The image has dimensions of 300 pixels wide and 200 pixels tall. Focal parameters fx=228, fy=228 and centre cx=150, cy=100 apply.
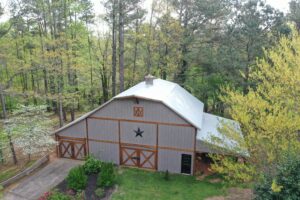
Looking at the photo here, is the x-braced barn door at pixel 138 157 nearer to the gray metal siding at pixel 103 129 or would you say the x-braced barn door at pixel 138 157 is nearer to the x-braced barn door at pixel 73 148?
the gray metal siding at pixel 103 129

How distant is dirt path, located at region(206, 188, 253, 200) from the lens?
11250 millimetres

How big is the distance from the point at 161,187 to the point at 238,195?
393cm

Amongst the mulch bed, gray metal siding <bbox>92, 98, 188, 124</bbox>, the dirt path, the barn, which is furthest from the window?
the dirt path

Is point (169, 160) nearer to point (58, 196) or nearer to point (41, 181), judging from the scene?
point (58, 196)

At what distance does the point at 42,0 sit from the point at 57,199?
16.4 metres

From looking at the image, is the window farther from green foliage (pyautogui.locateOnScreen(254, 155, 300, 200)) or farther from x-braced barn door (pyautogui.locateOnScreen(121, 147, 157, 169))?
green foliage (pyautogui.locateOnScreen(254, 155, 300, 200))

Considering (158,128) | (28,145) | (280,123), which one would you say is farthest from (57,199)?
(280,123)

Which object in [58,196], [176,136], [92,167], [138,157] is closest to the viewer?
[58,196]

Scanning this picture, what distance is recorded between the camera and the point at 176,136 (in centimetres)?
1350

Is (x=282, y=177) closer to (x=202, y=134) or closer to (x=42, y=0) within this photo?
(x=202, y=134)

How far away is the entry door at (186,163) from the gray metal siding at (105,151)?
13.9ft

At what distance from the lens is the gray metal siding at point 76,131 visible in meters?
15.0

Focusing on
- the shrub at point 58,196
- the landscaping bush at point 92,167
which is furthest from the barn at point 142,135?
the shrub at point 58,196

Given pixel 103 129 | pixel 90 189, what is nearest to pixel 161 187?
pixel 90 189
